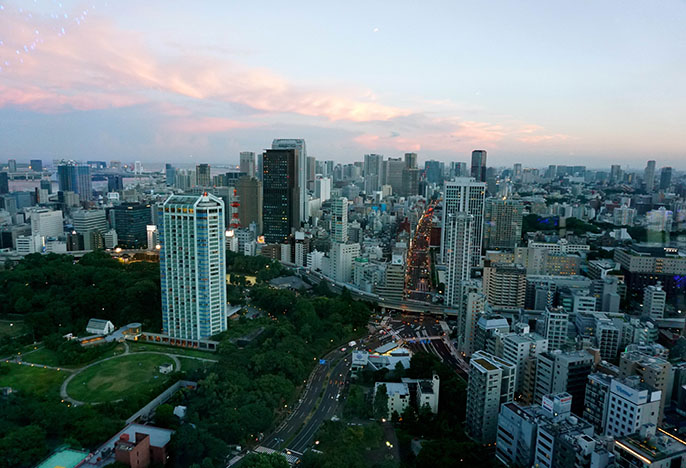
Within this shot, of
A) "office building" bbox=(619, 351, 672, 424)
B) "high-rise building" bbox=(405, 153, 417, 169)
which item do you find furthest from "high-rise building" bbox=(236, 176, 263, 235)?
"high-rise building" bbox=(405, 153, 417, 169)

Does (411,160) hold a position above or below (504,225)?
above

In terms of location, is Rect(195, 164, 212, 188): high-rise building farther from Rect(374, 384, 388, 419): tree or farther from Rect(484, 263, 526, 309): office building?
Rect(374, 384, 388, 419): tree

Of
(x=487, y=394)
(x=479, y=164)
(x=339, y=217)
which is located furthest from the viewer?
(x=479, y=164)

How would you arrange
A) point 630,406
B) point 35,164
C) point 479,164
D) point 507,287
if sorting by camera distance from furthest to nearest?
point 479,164, point 35,164, point 507,287, point 630,406

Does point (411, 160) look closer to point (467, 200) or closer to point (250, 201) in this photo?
point (250, 201)

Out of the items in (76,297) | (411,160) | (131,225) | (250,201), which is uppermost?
(411,160)

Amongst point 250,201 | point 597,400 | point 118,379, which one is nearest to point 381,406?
point 597,400

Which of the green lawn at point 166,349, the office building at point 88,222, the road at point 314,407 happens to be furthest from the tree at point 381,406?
the office building at point 88,222
